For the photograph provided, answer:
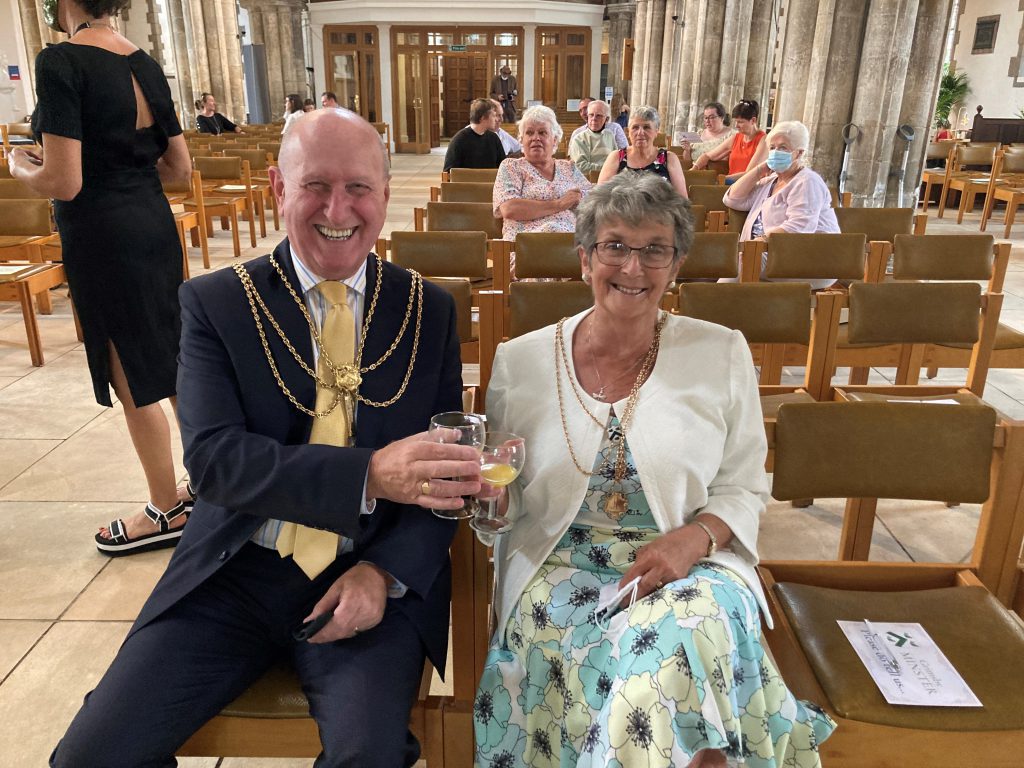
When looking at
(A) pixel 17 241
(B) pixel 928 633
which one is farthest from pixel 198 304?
(A) pixel 17 241

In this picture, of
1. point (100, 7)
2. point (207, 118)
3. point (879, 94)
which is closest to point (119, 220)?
point (100, 7)

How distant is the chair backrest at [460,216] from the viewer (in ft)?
17.4

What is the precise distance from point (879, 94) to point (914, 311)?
17.5 feet

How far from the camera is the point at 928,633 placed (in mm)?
1782

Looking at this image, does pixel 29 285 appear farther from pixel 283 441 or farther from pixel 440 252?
pixel 283 441

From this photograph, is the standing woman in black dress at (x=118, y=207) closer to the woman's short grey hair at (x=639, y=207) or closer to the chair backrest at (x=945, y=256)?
the woman's short grey hair at (x=639, y=207)

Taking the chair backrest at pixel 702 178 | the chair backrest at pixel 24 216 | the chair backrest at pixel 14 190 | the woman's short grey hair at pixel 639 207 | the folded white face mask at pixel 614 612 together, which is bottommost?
the folded white face mask at pixel 614 612

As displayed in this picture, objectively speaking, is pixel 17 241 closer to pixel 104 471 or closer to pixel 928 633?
pixel 104 471

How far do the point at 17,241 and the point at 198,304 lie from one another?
4.98m

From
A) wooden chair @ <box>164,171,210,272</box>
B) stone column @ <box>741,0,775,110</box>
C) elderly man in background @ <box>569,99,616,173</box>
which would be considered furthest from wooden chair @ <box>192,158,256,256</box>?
stone column @ <box>741,0,775,110</box>

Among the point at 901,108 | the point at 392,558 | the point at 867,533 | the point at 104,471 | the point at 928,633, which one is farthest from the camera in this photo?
the point at 901,108

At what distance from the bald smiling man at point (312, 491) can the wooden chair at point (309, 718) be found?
0.04 meters

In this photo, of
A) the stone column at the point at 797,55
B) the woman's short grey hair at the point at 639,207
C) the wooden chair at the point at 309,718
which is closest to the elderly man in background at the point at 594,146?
the stone column at the point at 797,55

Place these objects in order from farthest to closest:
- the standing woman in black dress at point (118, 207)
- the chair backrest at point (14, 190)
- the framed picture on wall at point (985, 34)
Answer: the framed picture on wall at point (985, 34) → the chair backrest at point (14, 190) → the standing woman in black dress at point (118, 207)
